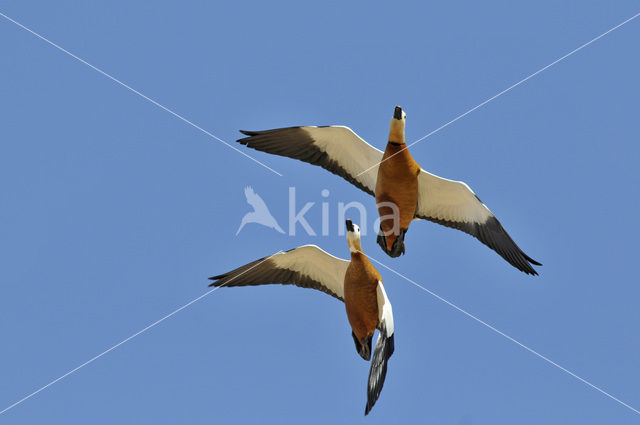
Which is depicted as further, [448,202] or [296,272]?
[448,202]

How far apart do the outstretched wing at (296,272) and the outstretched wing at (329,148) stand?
5.46 feet

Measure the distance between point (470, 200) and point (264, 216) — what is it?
3.58 meters

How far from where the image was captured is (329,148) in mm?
14602

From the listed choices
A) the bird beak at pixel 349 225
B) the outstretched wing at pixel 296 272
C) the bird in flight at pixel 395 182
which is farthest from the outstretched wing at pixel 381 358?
the bird in flight at pixel 395 182

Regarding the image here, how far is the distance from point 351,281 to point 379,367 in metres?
2.17

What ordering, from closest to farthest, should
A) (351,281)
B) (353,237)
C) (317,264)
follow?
(351,281)
(353,237)
(317,264)

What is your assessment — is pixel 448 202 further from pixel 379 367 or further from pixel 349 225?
pixel 379 367

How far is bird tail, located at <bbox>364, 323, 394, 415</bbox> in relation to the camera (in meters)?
10.6

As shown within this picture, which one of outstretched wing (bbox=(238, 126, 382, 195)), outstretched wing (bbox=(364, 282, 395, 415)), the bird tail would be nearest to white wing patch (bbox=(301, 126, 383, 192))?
outstretched wing (bbox=(238, 126, 382, 195))

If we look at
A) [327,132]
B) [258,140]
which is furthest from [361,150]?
[258,140]

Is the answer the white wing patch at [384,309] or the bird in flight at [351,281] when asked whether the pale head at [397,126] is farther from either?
the white wing patch at [384,309]

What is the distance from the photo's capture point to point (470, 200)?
14.6 metres

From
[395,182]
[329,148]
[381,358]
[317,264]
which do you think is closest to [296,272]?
[317,264]

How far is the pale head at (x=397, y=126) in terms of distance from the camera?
13375 mm
